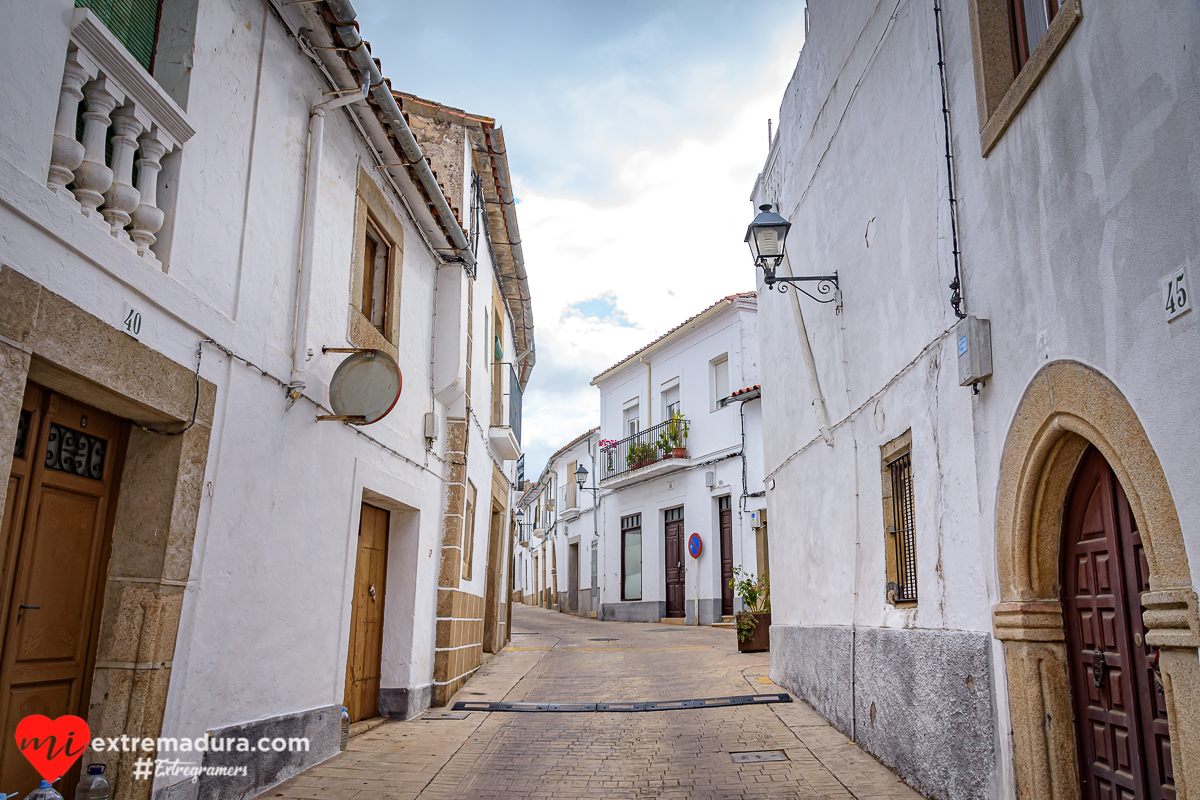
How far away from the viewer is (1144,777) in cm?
352

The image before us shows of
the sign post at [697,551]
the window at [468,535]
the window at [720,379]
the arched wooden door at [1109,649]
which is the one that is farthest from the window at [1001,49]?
the sign post at [697,551]

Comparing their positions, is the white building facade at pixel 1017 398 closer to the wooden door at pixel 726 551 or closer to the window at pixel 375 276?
the window at pixel 375 276

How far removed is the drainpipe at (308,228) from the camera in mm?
5605

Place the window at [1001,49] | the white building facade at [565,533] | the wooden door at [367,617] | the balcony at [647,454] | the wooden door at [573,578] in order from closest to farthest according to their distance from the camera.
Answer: the window at [1001,49]
the wooden door at [367,617]
the balcony at [647,454]
the white building facade at [565,533]
the wooden door at [573,578]

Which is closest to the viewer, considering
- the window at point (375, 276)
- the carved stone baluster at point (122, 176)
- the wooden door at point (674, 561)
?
the carved stone baluster at point (122, 176)

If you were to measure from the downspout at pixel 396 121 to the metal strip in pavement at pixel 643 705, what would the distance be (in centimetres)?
460

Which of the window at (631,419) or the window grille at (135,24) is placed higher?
the window at (631,419)

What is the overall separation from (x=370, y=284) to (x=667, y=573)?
1595 centimetres

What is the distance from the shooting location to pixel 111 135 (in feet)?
13.4

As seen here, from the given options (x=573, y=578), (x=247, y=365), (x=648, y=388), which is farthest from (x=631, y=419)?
(x=247, y=365)

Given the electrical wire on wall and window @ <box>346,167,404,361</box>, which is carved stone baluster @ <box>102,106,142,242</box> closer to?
window @ <box>346,167,404,361</box>

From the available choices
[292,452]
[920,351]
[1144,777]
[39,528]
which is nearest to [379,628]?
[292,452]

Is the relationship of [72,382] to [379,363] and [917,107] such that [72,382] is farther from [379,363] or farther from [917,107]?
[917,107]

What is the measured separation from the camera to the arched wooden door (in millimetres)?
3504
